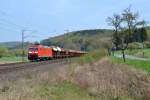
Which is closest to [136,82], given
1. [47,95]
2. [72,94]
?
[72,94]

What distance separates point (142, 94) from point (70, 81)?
4.52m

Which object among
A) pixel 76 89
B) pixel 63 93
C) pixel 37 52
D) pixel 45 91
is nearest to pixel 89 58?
pixel 37 52

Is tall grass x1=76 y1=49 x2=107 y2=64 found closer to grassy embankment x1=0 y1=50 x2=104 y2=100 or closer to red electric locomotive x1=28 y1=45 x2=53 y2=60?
red electric locomotive x1=28 y1=45 x2=53 y2=60

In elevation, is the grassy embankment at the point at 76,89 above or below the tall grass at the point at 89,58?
below

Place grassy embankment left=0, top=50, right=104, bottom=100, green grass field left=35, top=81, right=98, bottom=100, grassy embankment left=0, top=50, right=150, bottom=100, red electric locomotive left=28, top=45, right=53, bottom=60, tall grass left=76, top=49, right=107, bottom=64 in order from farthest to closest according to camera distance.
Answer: red electric locomotive left=28, top=45, right=53, bottom=60 → tall grass left=76, top=49, right=107, bottom=64 → green grass field left=35, top=81, right=98, bottom=100 → grassy embankment left=0, top=50, right=150, bottom=100 → grassy embankment left=0, top=50, right=104, bottom=100

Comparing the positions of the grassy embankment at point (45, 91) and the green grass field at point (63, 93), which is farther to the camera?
the green grass field at point (63, 93)

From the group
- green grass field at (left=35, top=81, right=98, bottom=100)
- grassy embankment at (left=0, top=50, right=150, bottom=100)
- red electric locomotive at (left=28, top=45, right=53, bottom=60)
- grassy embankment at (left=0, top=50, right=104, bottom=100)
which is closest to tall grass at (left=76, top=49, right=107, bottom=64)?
red electric locomotive at (left=28, top=45, right=53, bottom=60)

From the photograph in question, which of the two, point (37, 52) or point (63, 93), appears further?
point (37, 52)

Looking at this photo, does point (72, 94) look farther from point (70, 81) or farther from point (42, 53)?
point (42, 53)

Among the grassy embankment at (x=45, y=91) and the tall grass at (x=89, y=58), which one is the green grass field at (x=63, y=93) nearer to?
the grassy embankment at (x=45, y=91)

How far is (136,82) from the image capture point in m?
23.8

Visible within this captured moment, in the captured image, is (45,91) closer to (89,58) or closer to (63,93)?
(63,93)

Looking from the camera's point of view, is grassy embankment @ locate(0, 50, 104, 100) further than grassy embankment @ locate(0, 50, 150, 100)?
No

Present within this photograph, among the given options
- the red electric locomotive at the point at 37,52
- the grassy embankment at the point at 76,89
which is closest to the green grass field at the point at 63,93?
the grassy embankment at the point at 76,89
